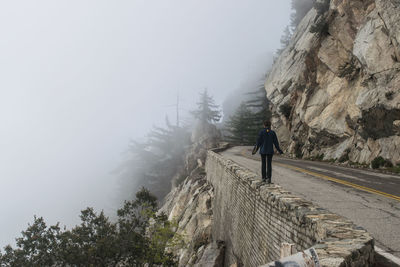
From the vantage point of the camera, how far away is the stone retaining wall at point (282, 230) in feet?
10.3

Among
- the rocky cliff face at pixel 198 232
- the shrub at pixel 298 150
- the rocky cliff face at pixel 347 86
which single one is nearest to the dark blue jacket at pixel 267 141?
the rocky cliff face at pixel 198 232

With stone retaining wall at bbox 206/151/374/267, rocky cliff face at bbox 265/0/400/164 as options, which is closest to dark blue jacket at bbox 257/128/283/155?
stone retaining wall at bbox 206/151/374/267

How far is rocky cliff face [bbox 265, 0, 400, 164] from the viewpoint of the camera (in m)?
14.2

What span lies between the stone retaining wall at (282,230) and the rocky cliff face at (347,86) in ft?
33.5

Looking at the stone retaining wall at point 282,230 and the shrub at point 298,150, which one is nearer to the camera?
the stone retaining wall at point 282,230

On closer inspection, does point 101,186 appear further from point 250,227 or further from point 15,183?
point 250,227

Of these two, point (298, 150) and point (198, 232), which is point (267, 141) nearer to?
point (198, 232)

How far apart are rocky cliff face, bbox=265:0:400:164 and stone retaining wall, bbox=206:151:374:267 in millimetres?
10216

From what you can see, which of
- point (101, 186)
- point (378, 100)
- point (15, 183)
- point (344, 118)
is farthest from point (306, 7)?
point (15, 183)

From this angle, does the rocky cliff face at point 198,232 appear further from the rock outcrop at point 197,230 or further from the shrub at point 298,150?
the shrub at point 298,150

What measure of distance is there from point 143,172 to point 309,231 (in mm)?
54344

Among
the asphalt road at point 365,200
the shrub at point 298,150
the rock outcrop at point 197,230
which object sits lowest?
the rock outcrop at point 197,230

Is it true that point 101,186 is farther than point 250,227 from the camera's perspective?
Yes

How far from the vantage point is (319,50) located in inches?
957
